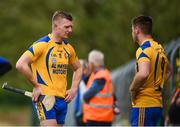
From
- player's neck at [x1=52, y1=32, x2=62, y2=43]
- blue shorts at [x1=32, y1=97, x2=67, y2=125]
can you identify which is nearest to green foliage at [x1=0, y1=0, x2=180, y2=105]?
player's neck at [x1=52, y1=32, x2=62, y2=43]

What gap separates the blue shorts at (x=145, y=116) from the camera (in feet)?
38.5

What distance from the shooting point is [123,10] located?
2522 cm

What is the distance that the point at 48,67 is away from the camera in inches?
447

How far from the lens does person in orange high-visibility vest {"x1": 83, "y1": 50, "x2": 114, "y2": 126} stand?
15.4m

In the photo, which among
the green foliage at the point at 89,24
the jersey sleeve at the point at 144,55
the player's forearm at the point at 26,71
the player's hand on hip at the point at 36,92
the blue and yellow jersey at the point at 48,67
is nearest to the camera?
the player's forearm at the point at 26,71

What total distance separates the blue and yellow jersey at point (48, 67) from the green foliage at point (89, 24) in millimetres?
11011

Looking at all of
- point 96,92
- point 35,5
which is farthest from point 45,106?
point 35,5

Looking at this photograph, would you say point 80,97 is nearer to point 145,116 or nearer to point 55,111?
point 145,116

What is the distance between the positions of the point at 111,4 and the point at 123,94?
7136 millimetres

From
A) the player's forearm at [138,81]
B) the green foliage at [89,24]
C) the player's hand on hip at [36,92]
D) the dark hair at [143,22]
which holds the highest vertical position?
the green foliage at [89,24]

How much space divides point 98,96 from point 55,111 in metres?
4.23

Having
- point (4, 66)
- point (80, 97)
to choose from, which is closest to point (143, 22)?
point (4, 66)

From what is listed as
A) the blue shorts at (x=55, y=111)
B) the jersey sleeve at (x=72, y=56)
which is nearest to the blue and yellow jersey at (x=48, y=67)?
the blue shorts at (x=55, y=111)

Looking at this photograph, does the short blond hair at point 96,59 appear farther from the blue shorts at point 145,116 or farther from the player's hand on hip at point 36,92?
the player's hand on hip at point 36,92
